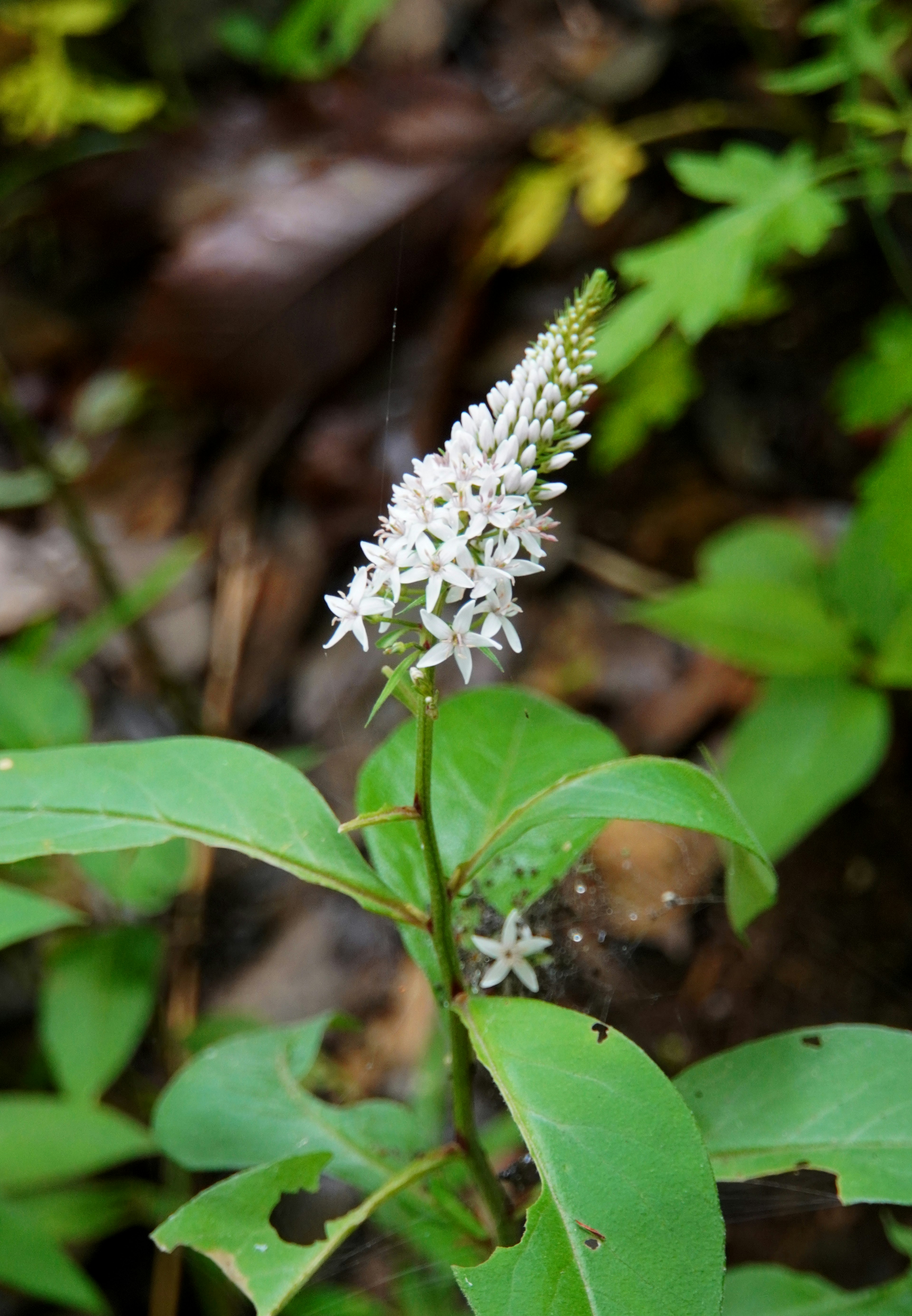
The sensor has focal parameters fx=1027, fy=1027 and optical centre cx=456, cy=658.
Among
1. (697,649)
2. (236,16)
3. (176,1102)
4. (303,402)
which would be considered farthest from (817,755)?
→ (236,16)

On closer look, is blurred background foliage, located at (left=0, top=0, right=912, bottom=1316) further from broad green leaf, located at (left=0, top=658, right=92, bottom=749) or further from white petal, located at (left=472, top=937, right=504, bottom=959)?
white petal, located at (left=472, top=937, right=504, bottom=959)

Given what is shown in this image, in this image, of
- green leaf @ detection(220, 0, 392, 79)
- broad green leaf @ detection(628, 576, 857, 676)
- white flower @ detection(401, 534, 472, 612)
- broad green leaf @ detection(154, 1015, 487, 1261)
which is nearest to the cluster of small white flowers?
white flower @ detection(401, 534, 472, 612)

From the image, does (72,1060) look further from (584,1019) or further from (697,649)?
(697,649)

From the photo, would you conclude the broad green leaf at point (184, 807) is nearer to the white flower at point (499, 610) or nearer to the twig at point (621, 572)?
the white flower at point (499, 610)

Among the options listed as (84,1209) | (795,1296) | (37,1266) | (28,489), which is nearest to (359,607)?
(795,1296)

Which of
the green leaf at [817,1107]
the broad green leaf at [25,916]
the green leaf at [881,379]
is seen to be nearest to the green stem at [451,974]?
the green leaf at [817,1107]

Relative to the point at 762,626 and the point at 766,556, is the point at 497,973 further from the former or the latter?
the point at 766,556

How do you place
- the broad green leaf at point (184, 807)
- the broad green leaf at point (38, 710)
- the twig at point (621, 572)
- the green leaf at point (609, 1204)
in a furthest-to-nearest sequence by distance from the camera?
the twig at point (621, 572), the broad green leaf at point (38, 710), the broad green leaf at point (184, 807), the green leaf at point (609, 1204)
